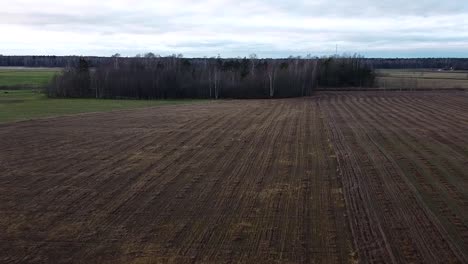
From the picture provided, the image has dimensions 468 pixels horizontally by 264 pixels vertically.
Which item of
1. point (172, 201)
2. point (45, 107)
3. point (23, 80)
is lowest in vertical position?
point (45, 107)

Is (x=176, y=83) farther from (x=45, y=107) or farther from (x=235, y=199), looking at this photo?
(x=235, y=199)

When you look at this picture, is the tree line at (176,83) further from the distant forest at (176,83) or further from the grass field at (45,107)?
the grass field at (45,107)

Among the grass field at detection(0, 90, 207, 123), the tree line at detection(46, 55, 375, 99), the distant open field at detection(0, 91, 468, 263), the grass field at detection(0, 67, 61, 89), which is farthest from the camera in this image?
the grass field at detection(0, 67, 61, 89)

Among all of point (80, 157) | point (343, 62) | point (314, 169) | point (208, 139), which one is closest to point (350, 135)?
point (208, 139)

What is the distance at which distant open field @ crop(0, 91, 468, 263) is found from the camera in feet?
31.9

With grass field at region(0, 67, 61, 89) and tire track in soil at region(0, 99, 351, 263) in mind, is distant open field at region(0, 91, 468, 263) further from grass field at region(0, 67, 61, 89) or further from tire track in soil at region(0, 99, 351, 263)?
grass field at region(0, 67, 61, 89)

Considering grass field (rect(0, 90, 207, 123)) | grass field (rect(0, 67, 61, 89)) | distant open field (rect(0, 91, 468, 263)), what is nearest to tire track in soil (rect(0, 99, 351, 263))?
distant open field (rect(0, 91, 468, 263))

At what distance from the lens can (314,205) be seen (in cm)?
1292

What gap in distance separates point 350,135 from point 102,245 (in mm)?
19208

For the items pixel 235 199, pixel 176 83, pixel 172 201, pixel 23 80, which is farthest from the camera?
pixel 23 80

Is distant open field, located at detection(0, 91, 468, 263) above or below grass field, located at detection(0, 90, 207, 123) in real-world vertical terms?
above

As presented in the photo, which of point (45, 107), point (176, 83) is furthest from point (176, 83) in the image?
point (45, 107)

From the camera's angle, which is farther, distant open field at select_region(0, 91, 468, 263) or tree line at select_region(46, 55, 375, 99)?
tree line at select_region(46, 55, 375, 99)

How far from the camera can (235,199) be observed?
13.6 meters
